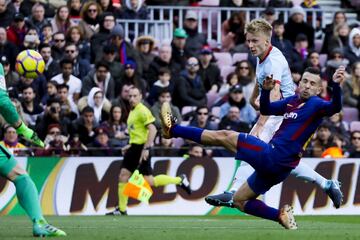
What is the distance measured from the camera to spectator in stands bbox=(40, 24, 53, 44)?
2448cm

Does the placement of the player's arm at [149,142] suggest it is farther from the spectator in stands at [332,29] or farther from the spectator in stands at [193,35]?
the spectator in stands at [332,29]

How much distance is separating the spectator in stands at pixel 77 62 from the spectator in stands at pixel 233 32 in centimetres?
365

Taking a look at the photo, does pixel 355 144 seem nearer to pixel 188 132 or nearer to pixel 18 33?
pixel 18 33

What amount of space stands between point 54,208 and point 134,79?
3974mm

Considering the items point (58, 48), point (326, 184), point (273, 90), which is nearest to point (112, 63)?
point (58, 48)

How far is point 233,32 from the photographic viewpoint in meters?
26.9

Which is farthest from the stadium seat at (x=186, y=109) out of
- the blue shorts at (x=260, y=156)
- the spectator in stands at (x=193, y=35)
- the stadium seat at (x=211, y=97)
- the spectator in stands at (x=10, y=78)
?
the blue shorts at (x=260, y=156)

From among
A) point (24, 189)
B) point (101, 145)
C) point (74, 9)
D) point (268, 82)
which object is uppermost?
point (268, 82)

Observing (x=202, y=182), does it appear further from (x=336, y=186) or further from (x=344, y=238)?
(x=344, y=238)

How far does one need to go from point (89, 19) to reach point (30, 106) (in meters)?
3.33

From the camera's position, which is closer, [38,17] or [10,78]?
[10,78]

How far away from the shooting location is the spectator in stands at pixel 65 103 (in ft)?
75.4

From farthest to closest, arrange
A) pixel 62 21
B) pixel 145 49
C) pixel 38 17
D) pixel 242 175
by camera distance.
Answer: pixel 145 49, pixel 62 21, pixel 38 17, pixel 242 175

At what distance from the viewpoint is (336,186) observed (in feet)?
48.8
